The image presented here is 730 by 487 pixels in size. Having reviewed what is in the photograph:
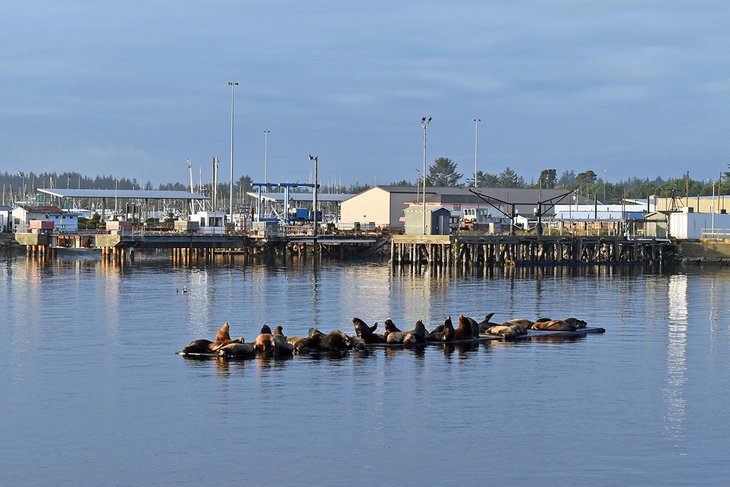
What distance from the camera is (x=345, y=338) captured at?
133 feet

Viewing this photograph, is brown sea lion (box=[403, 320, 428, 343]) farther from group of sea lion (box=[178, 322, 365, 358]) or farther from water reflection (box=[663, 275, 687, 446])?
water reflection (box=[663, 275, 687, 446])

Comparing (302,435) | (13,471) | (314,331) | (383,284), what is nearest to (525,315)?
(314,331)

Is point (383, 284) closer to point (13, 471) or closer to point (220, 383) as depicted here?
point (220, 383)

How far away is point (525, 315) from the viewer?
181ft

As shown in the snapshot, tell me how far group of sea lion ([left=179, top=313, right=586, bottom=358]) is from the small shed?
57.2 meters

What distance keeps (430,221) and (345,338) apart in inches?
2517

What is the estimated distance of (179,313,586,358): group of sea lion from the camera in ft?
128

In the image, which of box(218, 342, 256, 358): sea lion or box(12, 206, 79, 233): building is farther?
box(12, 206, 79, 233): building

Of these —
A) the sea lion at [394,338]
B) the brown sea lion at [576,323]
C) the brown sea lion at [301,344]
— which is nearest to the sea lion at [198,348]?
the brown sea lion at [301,344]

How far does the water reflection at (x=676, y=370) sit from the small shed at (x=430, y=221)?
3940cm

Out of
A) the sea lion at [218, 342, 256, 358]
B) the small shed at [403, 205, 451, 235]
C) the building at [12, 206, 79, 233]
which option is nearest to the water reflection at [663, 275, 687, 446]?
the sea lion at [218, 342, 256, 358]

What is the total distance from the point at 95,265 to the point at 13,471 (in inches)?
3085

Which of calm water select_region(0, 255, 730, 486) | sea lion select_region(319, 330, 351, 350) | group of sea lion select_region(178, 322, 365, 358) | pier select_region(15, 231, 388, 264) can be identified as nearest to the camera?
calm water select_region(0, 255, 730, 486)

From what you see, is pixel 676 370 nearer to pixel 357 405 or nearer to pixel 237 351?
pixel 357 405
